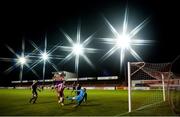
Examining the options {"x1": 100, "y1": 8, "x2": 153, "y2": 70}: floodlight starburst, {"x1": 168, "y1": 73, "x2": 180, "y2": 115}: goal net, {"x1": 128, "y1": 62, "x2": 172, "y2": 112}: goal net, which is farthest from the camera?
{"x1": 100, "y1": 8, "x2": 153, "y2": 70}: floodlight starburst

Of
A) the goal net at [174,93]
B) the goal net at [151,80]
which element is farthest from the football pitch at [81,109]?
the goal net at [151,80]

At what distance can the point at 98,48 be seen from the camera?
85.1 metres

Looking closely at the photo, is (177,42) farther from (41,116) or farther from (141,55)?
(41,116)

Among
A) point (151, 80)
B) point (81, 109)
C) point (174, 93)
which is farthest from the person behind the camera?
point (174, 93)

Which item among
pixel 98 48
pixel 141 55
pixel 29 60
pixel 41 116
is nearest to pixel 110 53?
pixel 98 48

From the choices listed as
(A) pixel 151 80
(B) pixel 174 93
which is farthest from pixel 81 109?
(B) pixel 174 93

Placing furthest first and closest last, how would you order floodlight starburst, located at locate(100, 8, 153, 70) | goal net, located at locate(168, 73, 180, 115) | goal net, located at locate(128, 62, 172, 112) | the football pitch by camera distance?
floodlight starburst, located at locate(100, 8, 153, 70) → goal net, located at locate(128, 62, 172, 112) → the football pitch → goal net, located at locate(168, 73, 180, 115)

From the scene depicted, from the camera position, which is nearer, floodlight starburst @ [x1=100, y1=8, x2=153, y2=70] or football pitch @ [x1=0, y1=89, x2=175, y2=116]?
football pitch @ [x1=0, y1=89, x2=175, y2=116]

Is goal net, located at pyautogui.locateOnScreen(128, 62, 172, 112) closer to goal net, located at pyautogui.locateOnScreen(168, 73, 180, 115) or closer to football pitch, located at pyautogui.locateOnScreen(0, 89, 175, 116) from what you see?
goal net, located at pyautogui.locateOnScreen(168, 73, 180, 115)

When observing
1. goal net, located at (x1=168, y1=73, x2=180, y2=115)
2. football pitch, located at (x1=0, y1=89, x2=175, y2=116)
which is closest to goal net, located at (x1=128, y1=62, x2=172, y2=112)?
goal net, located at (x1=168, y1=73, x2=180, y2=115)

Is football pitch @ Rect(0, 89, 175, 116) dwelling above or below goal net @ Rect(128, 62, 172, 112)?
below

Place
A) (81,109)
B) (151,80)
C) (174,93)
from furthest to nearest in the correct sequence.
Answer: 1. (174,93)
2. (151,80)
3. (81,109)

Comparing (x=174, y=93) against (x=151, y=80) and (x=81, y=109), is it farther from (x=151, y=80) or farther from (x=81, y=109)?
(x=81, y=109)

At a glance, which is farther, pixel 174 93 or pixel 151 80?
pixel 174 93
